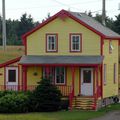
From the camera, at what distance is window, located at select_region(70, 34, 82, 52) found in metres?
51.8

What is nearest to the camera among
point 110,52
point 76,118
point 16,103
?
point 76,118

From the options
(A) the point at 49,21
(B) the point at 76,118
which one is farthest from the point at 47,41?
(B) the point at 76,118

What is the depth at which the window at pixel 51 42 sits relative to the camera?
172 feet

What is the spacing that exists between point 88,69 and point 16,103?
6.86 meters

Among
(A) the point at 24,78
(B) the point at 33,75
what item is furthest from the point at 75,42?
(A) the point at 24,78

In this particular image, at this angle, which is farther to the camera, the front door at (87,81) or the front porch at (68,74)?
the front door at (87,81)

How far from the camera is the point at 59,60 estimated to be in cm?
5141

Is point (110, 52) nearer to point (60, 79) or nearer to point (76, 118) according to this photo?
point (60, 79)

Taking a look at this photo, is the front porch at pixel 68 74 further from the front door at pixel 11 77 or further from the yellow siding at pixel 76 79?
the front door at pixel 11 77

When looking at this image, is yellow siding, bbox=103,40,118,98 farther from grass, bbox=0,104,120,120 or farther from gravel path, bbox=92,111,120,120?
gravel path, bbox=92,111,120,120

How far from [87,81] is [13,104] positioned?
272 inches

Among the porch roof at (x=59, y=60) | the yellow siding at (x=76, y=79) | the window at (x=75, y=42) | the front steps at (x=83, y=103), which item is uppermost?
the window at (x=75, y=42)

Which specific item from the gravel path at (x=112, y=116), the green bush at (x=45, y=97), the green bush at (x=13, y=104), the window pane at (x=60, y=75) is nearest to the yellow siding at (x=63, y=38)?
the window pane at (x=60, y=75)

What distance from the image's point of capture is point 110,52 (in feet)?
178
